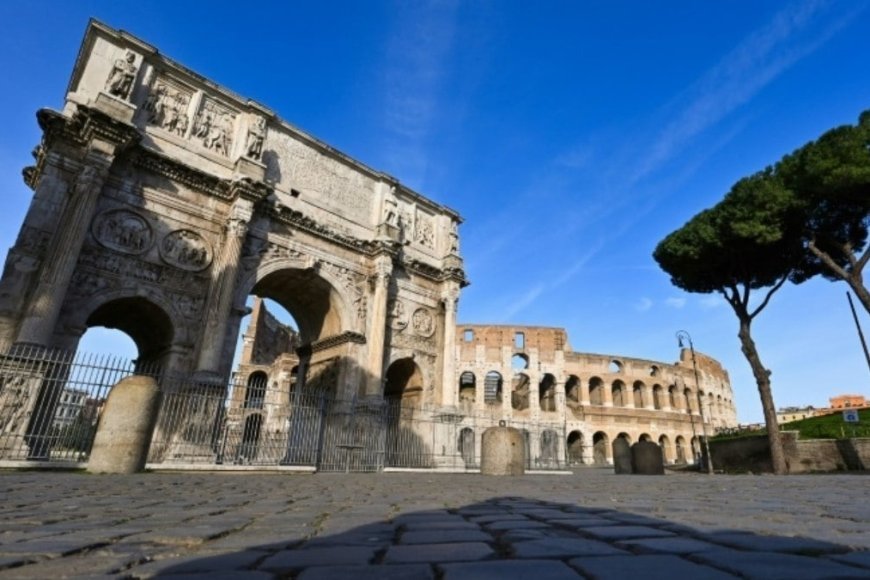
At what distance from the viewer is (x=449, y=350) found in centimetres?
1733

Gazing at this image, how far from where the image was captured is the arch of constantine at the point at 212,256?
10.4 meters

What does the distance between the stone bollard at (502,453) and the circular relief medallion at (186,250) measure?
858cm

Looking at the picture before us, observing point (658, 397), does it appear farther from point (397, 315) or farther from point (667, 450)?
point (397, 315)

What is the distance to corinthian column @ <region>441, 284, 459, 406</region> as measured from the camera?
16.8 m

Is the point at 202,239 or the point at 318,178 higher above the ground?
the point at 318,178

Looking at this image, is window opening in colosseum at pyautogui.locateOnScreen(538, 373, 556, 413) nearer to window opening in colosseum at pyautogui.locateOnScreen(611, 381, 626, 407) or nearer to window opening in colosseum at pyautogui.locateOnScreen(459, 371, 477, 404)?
window opening in colosseum at pyautogui.locateOnScreen(459, 371, 477, 404)

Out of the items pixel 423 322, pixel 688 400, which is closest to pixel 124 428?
pixel 423 322

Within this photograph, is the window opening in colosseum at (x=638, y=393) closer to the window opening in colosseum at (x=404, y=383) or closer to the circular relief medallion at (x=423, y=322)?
the circular relief medallion at (x=423, y=322)

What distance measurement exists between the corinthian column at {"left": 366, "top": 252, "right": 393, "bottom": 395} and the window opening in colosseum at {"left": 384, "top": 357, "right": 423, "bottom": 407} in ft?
5.19

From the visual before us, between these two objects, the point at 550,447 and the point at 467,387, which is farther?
the point at 467,387

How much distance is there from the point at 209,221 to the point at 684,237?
56.5ft

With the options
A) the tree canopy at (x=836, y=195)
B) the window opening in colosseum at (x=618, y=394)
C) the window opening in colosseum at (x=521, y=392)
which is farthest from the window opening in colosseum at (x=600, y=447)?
the tree canopy at (x=836, y=195)

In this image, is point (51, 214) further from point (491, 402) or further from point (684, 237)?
point (491, 402)

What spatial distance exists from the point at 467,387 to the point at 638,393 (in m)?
13.7
